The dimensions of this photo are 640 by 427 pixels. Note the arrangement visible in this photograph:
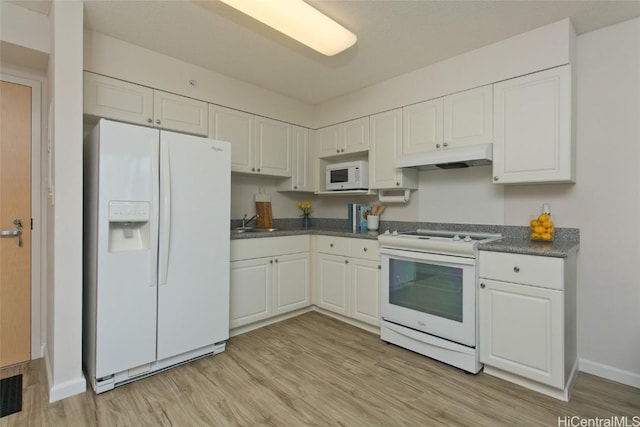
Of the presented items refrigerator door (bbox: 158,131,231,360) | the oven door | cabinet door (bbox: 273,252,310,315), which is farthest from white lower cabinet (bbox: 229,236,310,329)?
the oven door

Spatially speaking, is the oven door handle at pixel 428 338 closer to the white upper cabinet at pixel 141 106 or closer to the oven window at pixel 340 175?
the oven window at pixel 340 175

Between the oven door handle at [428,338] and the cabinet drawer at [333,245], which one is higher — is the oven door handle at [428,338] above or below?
below

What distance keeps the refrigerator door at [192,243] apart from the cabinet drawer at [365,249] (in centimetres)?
118

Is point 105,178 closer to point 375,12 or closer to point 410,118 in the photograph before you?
point 375,12

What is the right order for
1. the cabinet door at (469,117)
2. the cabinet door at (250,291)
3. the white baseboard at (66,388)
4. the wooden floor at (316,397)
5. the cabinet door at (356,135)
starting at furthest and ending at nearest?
the cabinet door at (356,135), the cabinet door at (250,291), the cabinet door at (469,117), the white baseboard at (66,388), the wooden floor at (316,397)

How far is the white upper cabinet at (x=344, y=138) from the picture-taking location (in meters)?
3.26

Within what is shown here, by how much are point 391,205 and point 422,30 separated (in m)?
1.66

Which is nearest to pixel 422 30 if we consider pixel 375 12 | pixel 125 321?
pixel 375 12

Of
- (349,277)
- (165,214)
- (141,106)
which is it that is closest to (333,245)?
(349,277)

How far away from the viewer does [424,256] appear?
7.77ft

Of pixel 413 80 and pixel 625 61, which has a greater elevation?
pixel 413 80

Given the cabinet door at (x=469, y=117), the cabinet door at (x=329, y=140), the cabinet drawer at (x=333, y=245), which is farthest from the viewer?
the cabinet door at (x=329, y=140)

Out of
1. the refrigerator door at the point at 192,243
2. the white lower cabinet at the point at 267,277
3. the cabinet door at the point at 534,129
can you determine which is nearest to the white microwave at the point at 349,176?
the white lower cabinet at the point at 267,277

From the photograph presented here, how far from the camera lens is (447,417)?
67.1 inches
